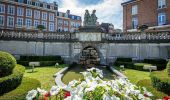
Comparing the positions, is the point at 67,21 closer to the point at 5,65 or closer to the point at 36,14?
the point at 36,14

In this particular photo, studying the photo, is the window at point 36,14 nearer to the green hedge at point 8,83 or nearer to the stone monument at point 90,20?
the stone monument at point 90,20

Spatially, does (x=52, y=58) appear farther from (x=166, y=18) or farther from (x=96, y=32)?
(x=166, y=18)

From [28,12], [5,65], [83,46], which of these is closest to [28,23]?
[28,12]

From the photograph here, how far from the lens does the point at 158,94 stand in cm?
825

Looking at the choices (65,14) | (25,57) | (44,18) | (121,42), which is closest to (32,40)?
(25,57)

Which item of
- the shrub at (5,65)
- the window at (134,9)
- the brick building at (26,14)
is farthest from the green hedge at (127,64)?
the brick building at (26,14)

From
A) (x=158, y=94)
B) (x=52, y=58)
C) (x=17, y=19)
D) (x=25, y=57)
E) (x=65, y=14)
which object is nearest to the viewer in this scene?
(x=158, y=94)

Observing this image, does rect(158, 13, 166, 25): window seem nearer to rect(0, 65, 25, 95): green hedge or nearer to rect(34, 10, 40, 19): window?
rect(0, 65, 25, 95): green hedge

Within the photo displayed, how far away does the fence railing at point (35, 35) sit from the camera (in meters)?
26.8

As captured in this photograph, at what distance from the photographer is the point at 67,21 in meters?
75.1

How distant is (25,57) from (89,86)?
2422 cm

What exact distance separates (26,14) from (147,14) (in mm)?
34023

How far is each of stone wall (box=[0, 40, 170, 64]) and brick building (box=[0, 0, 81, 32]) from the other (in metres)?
27.7

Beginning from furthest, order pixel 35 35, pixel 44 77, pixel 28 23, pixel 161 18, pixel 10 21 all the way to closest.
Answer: pixel 28 23 → pixel 10 21 → pixel 161 18 → pixel 35 35 → pixel 44 77
